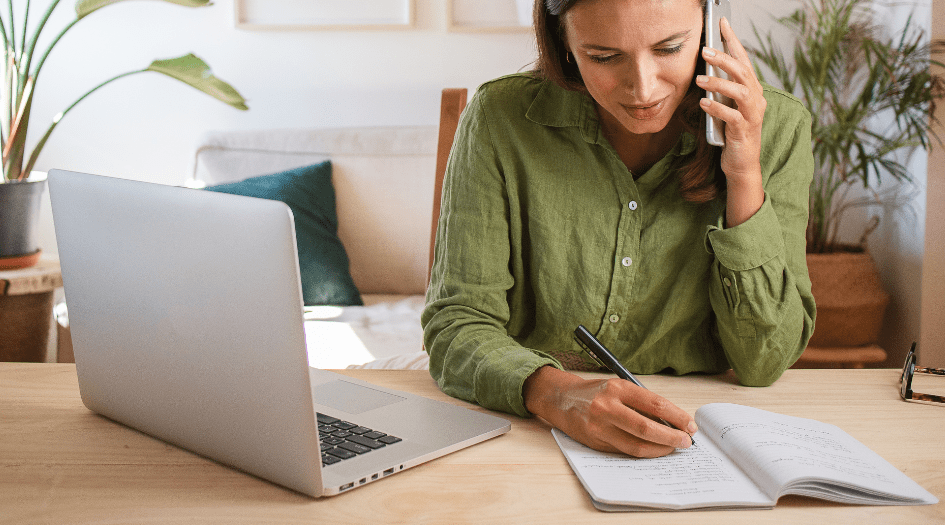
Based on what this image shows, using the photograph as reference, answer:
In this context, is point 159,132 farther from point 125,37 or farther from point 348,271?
point 348,271

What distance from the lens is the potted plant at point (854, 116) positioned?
7.47 feet

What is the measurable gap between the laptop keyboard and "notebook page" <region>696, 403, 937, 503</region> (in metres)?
0.31

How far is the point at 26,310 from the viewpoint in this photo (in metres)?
2.19

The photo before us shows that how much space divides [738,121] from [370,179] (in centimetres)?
157

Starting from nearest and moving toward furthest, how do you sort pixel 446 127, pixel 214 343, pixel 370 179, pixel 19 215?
pixel 214 343 → pixel 446 127 → pixel 19 215 → pixel 370 179

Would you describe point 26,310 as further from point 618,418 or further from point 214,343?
point 618,418

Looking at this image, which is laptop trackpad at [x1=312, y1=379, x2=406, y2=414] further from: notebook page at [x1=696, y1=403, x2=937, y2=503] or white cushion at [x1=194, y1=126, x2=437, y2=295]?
white cushion at [x1=194, y1=126, x2=437, y2=295]

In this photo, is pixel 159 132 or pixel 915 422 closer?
pixel 915 422

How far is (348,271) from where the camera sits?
7.70 feet

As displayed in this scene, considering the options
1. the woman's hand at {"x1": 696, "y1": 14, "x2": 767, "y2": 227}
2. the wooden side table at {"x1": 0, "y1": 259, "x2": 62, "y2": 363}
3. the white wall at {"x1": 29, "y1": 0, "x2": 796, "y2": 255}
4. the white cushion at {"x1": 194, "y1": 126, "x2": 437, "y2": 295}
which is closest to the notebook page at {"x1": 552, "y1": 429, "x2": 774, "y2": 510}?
the woman's hand at {"x1": 696, "y1": 14, "x2": 767, "y2": 227}

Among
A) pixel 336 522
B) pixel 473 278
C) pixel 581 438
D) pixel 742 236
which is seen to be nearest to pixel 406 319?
pixel 473 278

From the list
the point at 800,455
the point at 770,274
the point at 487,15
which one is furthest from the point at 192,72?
the point at 800,455

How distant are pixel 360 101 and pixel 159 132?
2.28 feet

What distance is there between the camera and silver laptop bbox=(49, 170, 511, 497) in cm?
62
